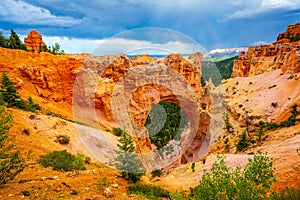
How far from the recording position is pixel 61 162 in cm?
1111

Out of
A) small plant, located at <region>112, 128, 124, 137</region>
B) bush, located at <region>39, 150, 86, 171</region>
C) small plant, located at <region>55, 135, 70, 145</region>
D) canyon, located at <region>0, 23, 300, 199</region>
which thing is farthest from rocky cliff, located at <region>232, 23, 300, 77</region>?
bush, located at <region>39, 150, 86, 171</region>

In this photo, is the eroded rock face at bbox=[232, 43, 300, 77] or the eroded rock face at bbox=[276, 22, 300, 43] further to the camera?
the eroded rock face at bbox=[276, 22, 300, 43]

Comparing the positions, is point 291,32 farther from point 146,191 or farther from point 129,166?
point 146,191

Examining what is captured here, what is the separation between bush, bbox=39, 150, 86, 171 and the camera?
33.6 feet

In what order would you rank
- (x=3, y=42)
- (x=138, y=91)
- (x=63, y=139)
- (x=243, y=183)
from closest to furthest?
1. (x=243, y=183)
2. (x=63, y=139)
3. (x=138, y=91)
4. (x=3, y=42)

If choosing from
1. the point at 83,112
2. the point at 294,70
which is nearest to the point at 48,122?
the point at 83,112

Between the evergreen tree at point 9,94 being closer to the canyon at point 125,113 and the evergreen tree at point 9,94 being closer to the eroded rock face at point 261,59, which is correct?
the canyon at point 125,113

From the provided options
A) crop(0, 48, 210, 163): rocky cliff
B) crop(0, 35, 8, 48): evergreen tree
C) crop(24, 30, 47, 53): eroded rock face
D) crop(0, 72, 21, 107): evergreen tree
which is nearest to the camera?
crop(0, 72, 21, 107): evergreen tree

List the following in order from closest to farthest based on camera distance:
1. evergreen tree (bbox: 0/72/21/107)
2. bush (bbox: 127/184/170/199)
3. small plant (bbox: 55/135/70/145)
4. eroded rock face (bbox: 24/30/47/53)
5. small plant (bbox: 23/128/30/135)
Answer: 1. bush (bbox: 127/184/170/199)
2. small plant (bbox: 23/128/30/135)
3. small plant (bbox: 55/135/70/145)
4. evergreen tree (bbox: 0/72/21/107)
5. eroded rock face (bbox: 24/30/47/53)

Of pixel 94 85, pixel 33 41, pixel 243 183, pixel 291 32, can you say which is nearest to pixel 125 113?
pixel 94 85

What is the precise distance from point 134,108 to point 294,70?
33.7m

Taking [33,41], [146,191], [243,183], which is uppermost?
[33,41]

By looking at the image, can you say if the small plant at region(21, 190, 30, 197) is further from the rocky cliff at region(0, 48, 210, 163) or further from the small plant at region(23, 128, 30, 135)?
the rocky cliff at region(0, 48, 210, 163)

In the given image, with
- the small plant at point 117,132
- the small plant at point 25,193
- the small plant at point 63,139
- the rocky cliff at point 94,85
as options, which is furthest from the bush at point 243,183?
the rocky cliff at point 94,85
